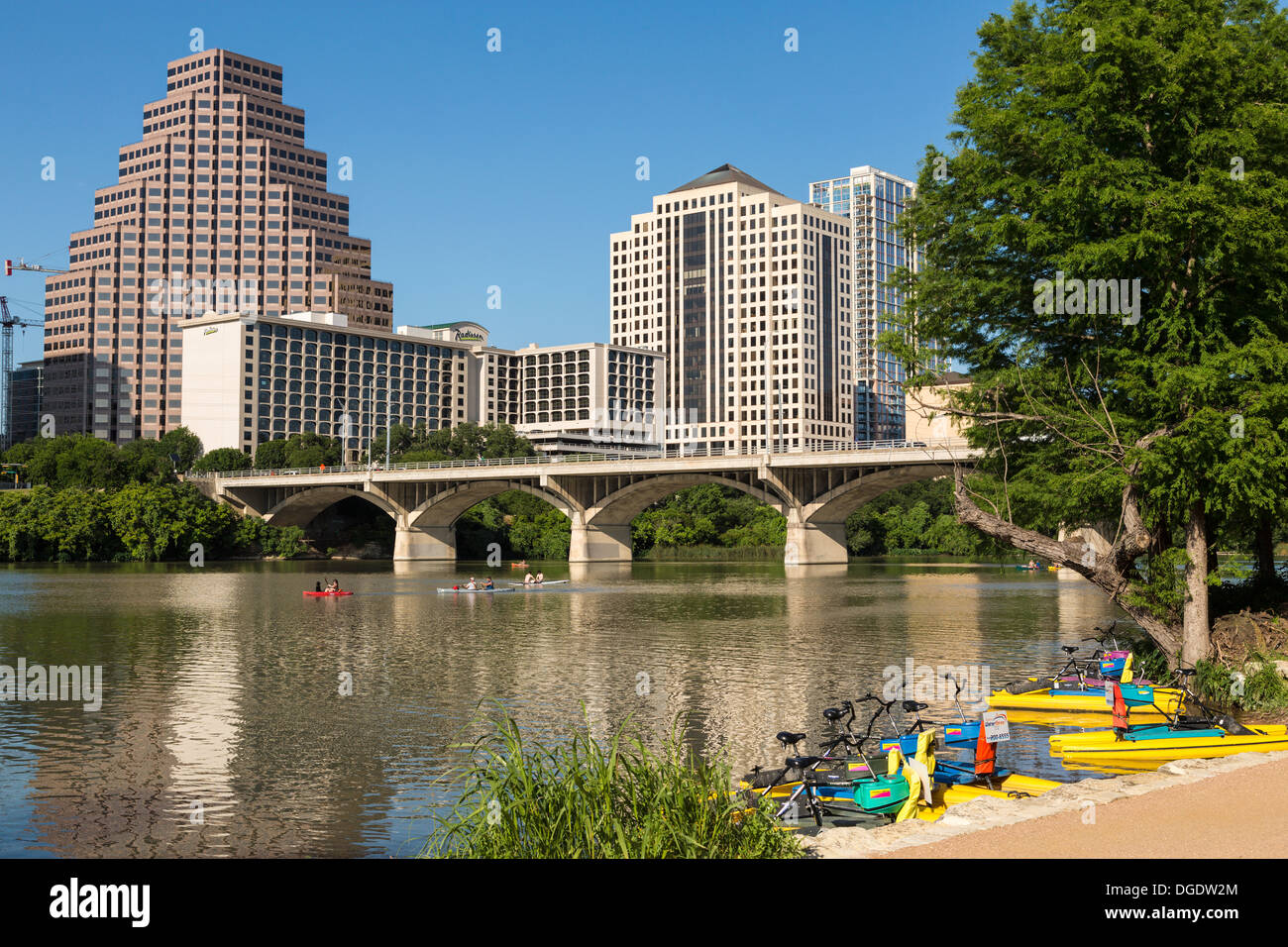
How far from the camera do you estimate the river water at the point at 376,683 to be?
50.3 ft

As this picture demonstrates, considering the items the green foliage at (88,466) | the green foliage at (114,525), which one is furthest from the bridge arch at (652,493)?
the green foliage at (88,466)

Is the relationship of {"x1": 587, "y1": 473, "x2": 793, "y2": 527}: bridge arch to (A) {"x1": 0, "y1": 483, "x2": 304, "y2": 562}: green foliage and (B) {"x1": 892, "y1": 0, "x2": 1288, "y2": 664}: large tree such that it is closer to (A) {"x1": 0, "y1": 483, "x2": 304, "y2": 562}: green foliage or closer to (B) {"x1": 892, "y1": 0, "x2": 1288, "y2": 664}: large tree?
(A) {"x1": 0, "y1": 483, "x2": 304, "y2": 562}: green foliage

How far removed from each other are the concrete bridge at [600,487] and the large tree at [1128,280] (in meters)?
51.7

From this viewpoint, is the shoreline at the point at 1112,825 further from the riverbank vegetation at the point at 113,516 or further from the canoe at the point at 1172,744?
the riverbank vegetation at the point at 113,516

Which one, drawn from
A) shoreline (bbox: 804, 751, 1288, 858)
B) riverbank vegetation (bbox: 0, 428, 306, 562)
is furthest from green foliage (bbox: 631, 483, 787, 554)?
shoreline (bbox: 804, 751, 1288, 858)

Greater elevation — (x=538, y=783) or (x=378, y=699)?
(x=538, y=783)

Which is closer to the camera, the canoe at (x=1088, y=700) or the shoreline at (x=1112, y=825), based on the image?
the shoreline at (x=1112, y=825)

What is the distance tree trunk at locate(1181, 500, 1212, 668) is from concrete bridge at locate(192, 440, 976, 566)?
2100 inches

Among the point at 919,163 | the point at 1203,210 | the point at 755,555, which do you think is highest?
the point at 919,163

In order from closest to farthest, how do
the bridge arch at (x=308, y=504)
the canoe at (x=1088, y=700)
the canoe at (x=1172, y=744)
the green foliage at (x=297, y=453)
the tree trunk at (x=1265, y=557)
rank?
the canoe at (x=1172, y=744), the canoe at (x=1088, y=700), the tree trunk at (x=1265, y=557), the bridge arch at (x=308, y=504), the green foliage at (x=297, y=453)

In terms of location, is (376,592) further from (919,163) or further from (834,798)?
(834,798)

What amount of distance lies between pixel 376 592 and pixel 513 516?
6921 cm
